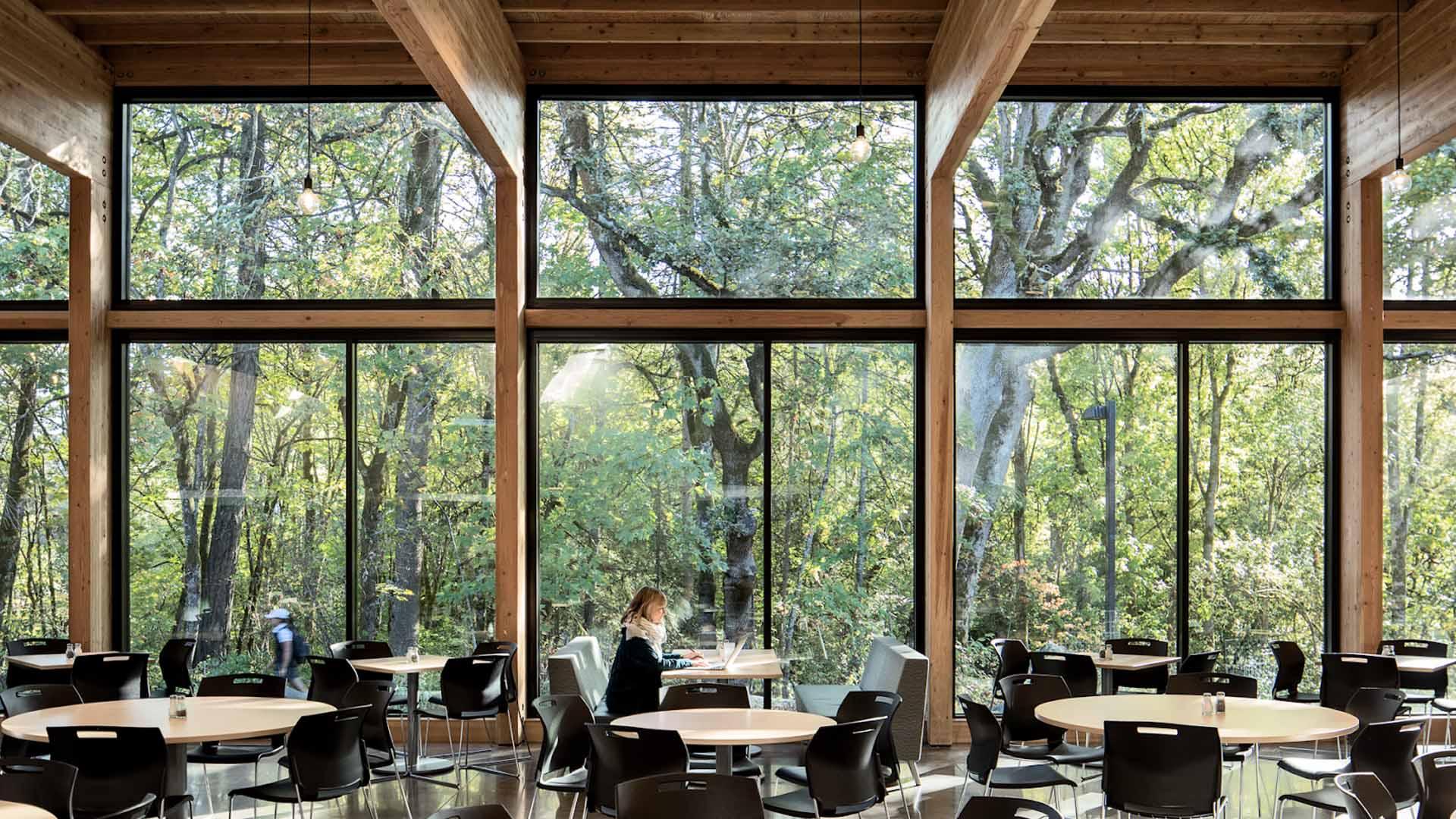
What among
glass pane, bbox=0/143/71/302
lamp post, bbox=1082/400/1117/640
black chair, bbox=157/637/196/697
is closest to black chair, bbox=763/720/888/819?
lamp post, bbox=1082/400/1117/640

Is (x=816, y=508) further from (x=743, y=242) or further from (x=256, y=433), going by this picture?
(x=256, y=433)

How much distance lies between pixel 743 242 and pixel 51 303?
568cm

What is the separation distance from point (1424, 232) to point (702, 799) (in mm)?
8402

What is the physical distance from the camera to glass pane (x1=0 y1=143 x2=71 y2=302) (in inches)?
397

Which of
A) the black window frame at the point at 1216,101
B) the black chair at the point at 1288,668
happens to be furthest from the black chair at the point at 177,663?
the black chair at the point at 1288,668

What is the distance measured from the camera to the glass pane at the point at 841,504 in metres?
9.84

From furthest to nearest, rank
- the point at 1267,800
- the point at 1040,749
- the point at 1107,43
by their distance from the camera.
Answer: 1. the point at 1107,43
2. the point at 1267,800
3. the point at 1040,749

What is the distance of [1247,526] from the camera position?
32.6 ft

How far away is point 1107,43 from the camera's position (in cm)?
972

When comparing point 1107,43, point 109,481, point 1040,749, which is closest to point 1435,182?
point 1107,43

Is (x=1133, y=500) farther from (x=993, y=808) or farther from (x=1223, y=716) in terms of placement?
(x=993, y=808)

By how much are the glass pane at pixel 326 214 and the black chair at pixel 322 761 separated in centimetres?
469

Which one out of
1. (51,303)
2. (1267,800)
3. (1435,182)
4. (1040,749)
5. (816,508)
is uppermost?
(1435,182)

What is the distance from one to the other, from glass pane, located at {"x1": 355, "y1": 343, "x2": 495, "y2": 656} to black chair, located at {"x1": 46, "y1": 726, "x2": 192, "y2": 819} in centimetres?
439
